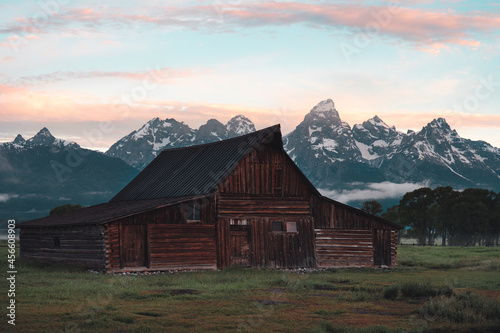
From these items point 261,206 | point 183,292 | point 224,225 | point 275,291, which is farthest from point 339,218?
point 183,292

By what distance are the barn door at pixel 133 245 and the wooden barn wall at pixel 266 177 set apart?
6277 millimetres

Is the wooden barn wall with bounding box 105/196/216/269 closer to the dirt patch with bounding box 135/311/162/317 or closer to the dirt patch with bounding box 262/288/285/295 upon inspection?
the dirt patch with bounding box 262/288/285/295

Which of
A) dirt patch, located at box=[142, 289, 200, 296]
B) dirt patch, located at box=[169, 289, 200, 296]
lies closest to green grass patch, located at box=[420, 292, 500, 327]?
dirt patch, located at box=[169, 289, 200, 296]

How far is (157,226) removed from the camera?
121ft

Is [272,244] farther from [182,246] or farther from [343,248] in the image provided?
[182,246]

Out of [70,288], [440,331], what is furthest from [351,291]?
[70,288]

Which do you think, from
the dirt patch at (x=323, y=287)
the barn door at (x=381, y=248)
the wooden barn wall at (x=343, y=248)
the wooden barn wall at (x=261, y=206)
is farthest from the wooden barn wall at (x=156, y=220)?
the barn door at (x=381, y=248)

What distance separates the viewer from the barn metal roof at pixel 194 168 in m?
41.0

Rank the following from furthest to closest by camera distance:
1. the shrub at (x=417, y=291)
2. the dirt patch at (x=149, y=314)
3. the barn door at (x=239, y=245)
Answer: the barn door at (x=239, y=245)
the shrub at (x=417, y=291)
the dirt patch at (x=149, y=314)

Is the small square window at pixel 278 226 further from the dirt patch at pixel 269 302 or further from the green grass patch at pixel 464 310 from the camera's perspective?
the green grass patch at pixel 464 310

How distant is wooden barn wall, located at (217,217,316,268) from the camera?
130ft

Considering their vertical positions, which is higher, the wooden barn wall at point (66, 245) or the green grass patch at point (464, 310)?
the wooden barn wall at point (66, 245)

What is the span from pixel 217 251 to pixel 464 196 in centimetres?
9530

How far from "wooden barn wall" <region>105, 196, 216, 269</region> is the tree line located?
89875mm
